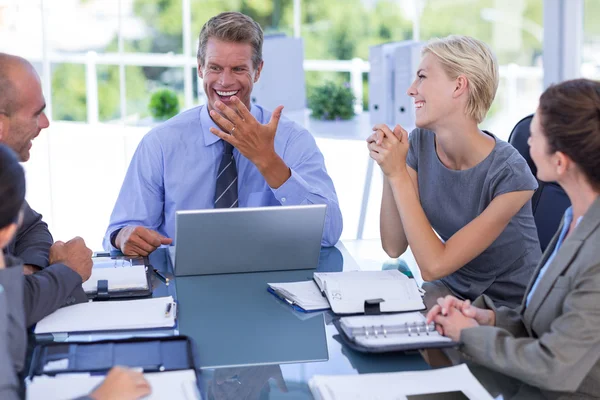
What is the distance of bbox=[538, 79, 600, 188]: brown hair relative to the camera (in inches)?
50.0

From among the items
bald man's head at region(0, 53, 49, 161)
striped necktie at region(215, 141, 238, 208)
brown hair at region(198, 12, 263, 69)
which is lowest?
striped necktie at region(215, 141, 238, 208)

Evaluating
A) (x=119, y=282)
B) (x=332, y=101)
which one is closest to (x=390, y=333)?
(x=119, y=282)

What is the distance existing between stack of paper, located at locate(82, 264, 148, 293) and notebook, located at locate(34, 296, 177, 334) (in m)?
0.07

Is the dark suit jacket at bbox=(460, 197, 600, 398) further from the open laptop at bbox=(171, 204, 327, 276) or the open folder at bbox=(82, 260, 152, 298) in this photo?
the open folder at bbox=(82, 260, 152, 298)

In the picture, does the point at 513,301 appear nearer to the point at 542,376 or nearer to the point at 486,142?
the point at 486,142

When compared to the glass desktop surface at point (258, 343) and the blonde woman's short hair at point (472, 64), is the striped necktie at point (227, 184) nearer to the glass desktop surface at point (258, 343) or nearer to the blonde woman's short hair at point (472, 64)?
the glass desktop surface at point (258, 343)

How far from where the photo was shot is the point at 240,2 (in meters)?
6.98

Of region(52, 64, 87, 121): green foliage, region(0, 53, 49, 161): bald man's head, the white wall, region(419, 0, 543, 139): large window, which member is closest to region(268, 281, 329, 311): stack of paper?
region(0, 53, 49, 161): bald man's head

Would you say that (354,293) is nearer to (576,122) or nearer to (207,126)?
(576,122)

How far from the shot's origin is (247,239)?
176 cm

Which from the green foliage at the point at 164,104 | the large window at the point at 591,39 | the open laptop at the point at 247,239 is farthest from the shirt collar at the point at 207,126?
the large window at the point at 591,39

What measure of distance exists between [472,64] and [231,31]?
726mm

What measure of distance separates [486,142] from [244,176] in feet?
2.32

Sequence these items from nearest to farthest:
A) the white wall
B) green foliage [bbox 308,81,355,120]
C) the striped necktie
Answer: the striped necktie
green foliage [bbox 308,81,355,120]
the white wall
